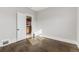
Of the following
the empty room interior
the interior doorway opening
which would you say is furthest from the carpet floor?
the interior doorway opening

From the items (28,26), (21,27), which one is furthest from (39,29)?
(21,27)

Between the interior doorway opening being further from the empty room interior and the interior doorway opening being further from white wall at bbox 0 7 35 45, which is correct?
white wall at bbox 0 7 35 45

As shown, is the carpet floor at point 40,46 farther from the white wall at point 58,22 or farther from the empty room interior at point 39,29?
the white wall at point 58,22

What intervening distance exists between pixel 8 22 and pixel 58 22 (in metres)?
0.76

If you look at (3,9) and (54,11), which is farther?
(54,11)

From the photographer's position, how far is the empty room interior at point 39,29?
3.29ft

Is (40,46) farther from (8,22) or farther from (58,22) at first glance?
(8,22)

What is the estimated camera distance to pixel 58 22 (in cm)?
110

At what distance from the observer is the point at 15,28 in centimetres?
106

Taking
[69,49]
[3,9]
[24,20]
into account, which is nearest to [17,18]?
[24,20]

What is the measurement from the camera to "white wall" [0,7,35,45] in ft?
3.18

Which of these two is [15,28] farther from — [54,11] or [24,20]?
[54,11]

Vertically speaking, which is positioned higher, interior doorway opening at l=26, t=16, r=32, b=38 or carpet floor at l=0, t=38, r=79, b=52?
interior doorway opening at l=26, t=16, r=32, b=38
